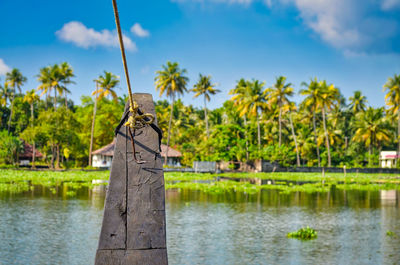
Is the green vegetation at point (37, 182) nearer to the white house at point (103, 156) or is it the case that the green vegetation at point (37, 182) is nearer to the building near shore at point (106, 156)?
the white house at point (103, 156)

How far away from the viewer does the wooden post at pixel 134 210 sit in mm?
3283

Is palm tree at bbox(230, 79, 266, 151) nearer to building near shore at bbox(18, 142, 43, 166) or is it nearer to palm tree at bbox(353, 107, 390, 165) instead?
palm tree at bbox(353, 107, 390, 165)

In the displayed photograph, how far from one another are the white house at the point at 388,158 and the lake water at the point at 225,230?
46.6m

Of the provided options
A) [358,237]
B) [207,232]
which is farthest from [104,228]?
[358,237]

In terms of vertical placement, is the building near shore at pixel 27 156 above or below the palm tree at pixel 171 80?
below

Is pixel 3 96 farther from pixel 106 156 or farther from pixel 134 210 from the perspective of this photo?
pixel 134 210

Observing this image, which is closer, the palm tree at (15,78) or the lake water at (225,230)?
the lake water at (225,230)

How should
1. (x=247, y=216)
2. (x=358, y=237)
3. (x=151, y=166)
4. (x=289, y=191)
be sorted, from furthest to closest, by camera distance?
1. (x=289, y=191)
2. (x=247, y=216)
3. (x=358, y=237)
4. (x=151, y=166)

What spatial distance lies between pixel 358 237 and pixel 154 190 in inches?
471

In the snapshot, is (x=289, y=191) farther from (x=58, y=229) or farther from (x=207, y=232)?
(x=58, y=229)

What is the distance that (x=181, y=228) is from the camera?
14.5m

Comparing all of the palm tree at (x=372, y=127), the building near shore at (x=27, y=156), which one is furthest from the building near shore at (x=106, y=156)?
the palm tree at (x=372, y=127)

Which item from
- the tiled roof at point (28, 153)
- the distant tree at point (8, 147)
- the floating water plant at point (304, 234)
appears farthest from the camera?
the tiled roof at point (28, 153)

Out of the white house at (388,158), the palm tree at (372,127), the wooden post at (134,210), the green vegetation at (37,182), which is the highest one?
the palm tree at (372,127)
